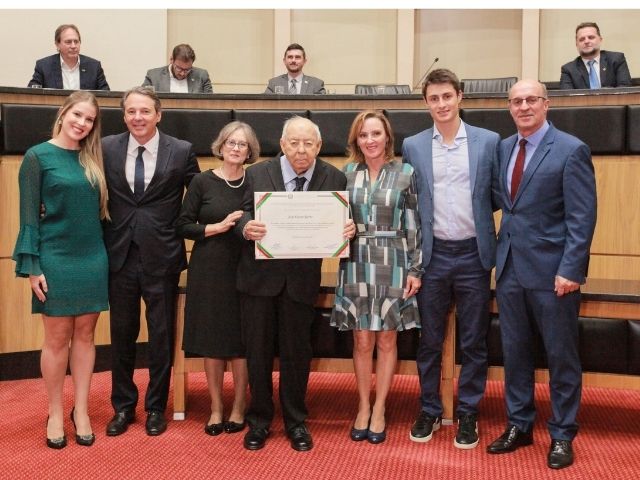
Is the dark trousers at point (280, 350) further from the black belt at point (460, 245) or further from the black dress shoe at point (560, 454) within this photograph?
the black dress shoe at point (560, 454)

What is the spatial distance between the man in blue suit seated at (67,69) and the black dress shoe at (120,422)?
2.94 meters

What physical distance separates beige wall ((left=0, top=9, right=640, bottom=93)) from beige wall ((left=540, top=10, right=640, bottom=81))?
0.03ft

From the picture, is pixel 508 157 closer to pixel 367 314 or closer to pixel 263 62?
pixel 367 314

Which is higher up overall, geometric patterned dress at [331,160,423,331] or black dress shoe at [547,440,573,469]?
geometric patterned dress at [331,160,423,331]

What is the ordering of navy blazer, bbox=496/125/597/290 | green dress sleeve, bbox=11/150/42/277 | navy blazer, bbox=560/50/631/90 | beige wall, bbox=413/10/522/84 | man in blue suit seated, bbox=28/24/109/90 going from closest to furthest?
navy blazer, bbox=496/125/597/290
green dress sleeve, bbox=11/150/42/277
man in blue suit seated, bbox=28/24/109/90
navy blazer, bbox=560/50/631/90
beige wall, bbox=413/10/522/84

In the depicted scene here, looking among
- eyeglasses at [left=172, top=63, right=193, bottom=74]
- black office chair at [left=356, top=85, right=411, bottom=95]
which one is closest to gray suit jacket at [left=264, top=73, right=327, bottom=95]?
black office chair at [left=356, top=85, right=411, bottom=95]

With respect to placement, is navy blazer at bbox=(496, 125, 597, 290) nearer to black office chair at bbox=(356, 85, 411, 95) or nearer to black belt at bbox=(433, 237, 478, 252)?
black belt at bbox=(433, 237, 478, 252)

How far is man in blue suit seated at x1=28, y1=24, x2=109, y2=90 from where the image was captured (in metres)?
4.95

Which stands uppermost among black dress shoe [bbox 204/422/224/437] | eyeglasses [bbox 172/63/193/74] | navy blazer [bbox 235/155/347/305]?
eyeglasses [bbox 172/63/193/74]

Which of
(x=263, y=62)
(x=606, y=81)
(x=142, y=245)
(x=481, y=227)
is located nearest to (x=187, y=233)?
(x=142, y=245)

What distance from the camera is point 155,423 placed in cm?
275

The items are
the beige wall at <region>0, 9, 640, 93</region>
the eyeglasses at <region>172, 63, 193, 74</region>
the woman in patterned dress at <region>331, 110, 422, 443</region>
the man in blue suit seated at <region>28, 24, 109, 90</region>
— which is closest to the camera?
the woman in patterned dress at <region>331, 110, 422, 443</region>

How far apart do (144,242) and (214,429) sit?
80cm

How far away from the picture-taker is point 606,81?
16.9ft
